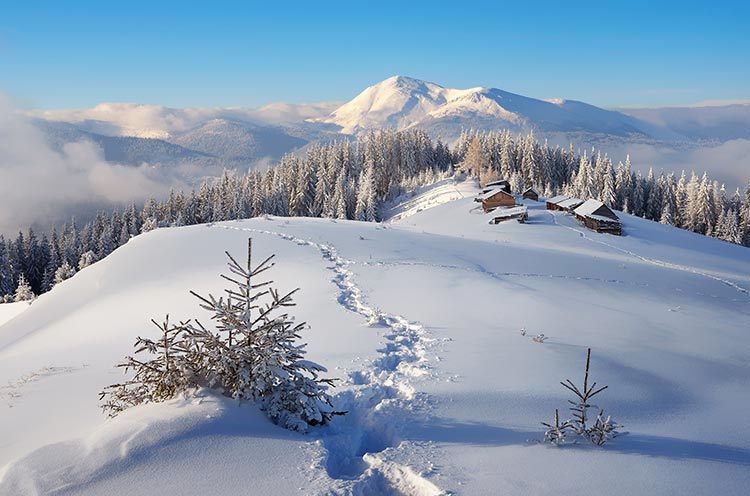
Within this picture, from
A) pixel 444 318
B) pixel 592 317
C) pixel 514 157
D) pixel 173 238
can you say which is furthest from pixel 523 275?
pixel 514 157

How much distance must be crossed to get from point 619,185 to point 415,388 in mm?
102978

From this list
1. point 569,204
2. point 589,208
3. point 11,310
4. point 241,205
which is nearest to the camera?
point 11,310

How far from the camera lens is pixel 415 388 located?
9.16 meters

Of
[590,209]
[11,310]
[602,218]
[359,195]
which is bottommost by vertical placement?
[11,310]

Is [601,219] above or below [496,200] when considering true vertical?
below

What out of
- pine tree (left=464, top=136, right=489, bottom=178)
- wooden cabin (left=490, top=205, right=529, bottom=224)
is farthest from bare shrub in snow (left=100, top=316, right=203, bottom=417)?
pine tree (left=464, top=136, right=489, bottom=178)

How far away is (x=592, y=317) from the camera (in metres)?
16.4

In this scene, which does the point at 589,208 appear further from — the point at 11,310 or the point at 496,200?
the point at 11,310

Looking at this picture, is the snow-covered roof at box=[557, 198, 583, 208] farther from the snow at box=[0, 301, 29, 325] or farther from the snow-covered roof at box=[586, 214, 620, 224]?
the snow at box=[0, 301, 29, 325]

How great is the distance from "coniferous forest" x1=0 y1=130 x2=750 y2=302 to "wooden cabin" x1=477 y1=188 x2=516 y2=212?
23.3 meters

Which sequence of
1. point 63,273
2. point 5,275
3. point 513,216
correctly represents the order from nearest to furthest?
1. point 513,216
2. point 63,273
3. point 5,275

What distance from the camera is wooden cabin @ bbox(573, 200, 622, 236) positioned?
5428cm

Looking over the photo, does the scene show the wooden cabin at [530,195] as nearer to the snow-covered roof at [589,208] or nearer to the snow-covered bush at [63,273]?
the snow-covered roof at [589,208]

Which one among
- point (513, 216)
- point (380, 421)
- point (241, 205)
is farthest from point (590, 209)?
point (241, 205)
